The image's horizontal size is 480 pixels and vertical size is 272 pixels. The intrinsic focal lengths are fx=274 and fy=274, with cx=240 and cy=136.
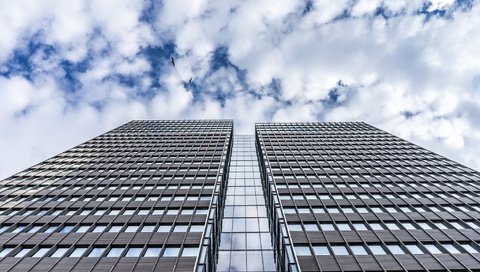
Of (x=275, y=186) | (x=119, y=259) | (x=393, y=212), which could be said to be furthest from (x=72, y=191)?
(x=393, y=212)

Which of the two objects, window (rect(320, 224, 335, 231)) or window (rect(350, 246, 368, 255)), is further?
window (rect(320, 224, 335, 231))

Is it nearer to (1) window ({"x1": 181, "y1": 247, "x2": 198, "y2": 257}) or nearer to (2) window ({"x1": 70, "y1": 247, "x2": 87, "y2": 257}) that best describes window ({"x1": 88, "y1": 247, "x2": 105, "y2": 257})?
(2) window ({"x1": 70, "y1": 247, "x2": 87, "y2": 257})

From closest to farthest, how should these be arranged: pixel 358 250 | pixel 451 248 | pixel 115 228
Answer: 1. pixel 358 250
2. pixel 451 248
3. pixel 115 228

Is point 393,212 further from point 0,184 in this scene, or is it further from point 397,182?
point 0,184

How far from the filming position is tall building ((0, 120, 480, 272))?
2333 cm

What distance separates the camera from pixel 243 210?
41312mm

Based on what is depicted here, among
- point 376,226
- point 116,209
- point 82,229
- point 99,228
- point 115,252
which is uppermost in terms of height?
point 116,209

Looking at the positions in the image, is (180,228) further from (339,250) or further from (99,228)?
(339,250)

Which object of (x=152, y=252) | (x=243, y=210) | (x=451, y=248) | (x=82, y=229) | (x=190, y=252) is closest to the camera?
(x=190, y=252)

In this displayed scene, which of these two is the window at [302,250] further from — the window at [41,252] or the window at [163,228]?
the window at [41,252]

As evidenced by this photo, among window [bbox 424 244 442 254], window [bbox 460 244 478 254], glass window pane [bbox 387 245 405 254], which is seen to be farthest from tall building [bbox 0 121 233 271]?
window [bbox 460 244 478 254]

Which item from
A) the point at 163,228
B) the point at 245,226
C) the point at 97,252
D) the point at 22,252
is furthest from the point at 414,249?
the point at 22,252

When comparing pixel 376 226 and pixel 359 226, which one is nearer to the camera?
pixel 376 226

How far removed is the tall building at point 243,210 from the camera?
76.5 ft
